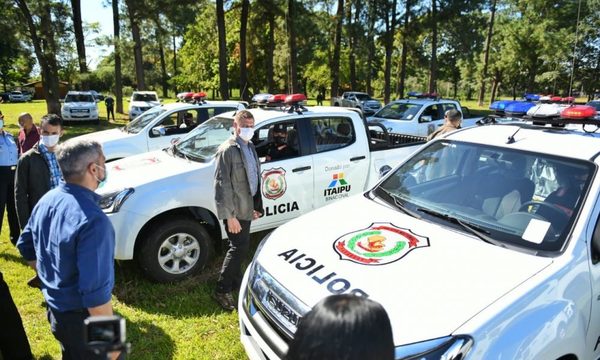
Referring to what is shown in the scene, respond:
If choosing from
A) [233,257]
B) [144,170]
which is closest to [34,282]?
[144,170]

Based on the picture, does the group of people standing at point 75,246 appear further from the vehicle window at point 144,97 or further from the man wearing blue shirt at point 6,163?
the vehicle window at point 144,97

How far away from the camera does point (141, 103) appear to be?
20406 mm

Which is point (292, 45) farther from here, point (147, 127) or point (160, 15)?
point (147, 127)

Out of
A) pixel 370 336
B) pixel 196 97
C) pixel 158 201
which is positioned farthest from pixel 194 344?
pixel 196 97

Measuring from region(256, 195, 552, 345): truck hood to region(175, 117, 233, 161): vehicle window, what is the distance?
2.35 meters

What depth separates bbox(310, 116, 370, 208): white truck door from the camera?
5.23 m

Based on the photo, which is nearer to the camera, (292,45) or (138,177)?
(138,177)

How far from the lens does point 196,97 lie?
349 inches

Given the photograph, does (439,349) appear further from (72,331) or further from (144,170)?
(144,170)

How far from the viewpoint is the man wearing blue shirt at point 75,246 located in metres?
1.93

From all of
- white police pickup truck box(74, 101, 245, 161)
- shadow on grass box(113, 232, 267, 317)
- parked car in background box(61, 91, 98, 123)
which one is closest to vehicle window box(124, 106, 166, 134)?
white police pickup truck box(74, 101, 245, 161)

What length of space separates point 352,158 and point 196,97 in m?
4.72

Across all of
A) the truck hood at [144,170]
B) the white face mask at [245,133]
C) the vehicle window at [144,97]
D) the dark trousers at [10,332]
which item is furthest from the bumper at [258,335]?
the vehicle window at [144,97]

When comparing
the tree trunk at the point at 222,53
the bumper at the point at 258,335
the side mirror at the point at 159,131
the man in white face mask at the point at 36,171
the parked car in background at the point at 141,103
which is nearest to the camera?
the bumper at the point at 258,335
